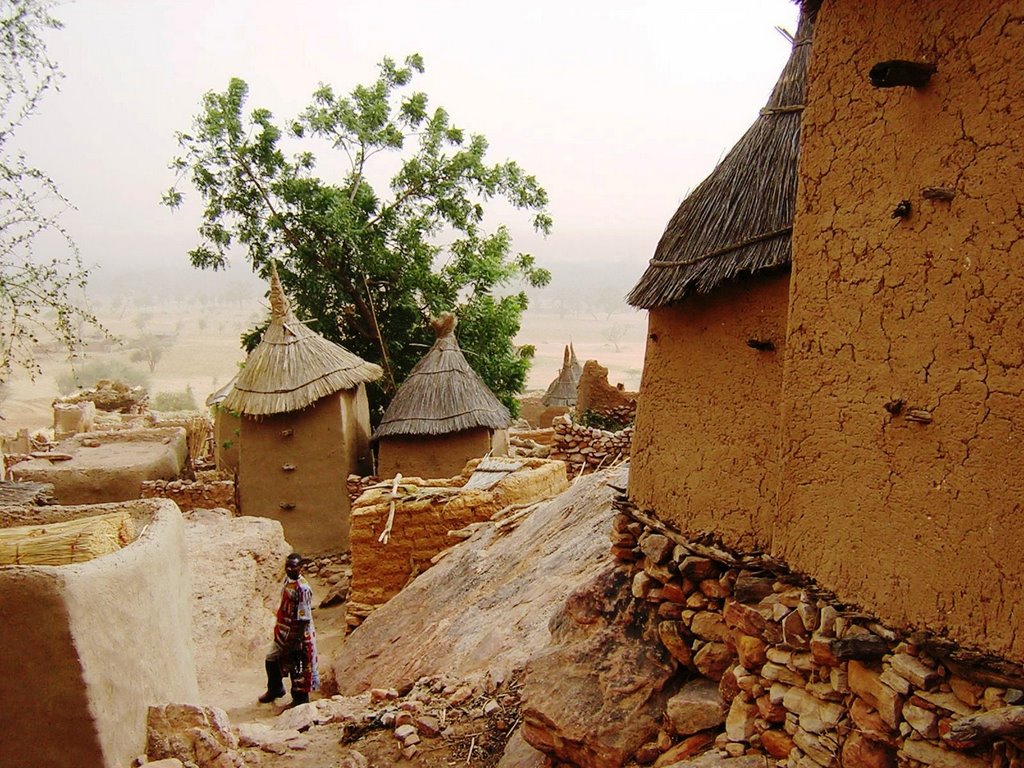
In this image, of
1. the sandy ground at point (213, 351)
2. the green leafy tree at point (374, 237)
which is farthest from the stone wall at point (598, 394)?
the sandy ground at point (213, 351)

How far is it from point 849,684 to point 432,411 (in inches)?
512

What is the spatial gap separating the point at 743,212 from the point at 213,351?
7051 cm

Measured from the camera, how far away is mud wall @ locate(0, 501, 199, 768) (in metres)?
4.39

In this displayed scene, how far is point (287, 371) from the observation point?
51.1 feet

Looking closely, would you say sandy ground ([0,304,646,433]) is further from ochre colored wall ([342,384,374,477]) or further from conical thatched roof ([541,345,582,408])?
ochre colored wall ([342,384,374,477])

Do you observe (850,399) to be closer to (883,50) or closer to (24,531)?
(883,50)

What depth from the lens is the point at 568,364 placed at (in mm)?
25953

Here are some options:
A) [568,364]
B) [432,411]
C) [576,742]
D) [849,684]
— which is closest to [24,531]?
[576,742]

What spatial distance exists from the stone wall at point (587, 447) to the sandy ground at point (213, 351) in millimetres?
22760

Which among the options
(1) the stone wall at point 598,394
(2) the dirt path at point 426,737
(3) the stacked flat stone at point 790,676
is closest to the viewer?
(3) the stacked flat stone at point 790,676

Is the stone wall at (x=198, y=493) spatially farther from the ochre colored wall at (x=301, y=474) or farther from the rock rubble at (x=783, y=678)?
the rock rubble at (x=783, y=678)

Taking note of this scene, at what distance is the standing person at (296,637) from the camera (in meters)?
7.60

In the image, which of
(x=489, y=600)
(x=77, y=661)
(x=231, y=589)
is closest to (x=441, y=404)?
(x=231, y=589)

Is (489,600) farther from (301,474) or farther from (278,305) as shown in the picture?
(278,305)
